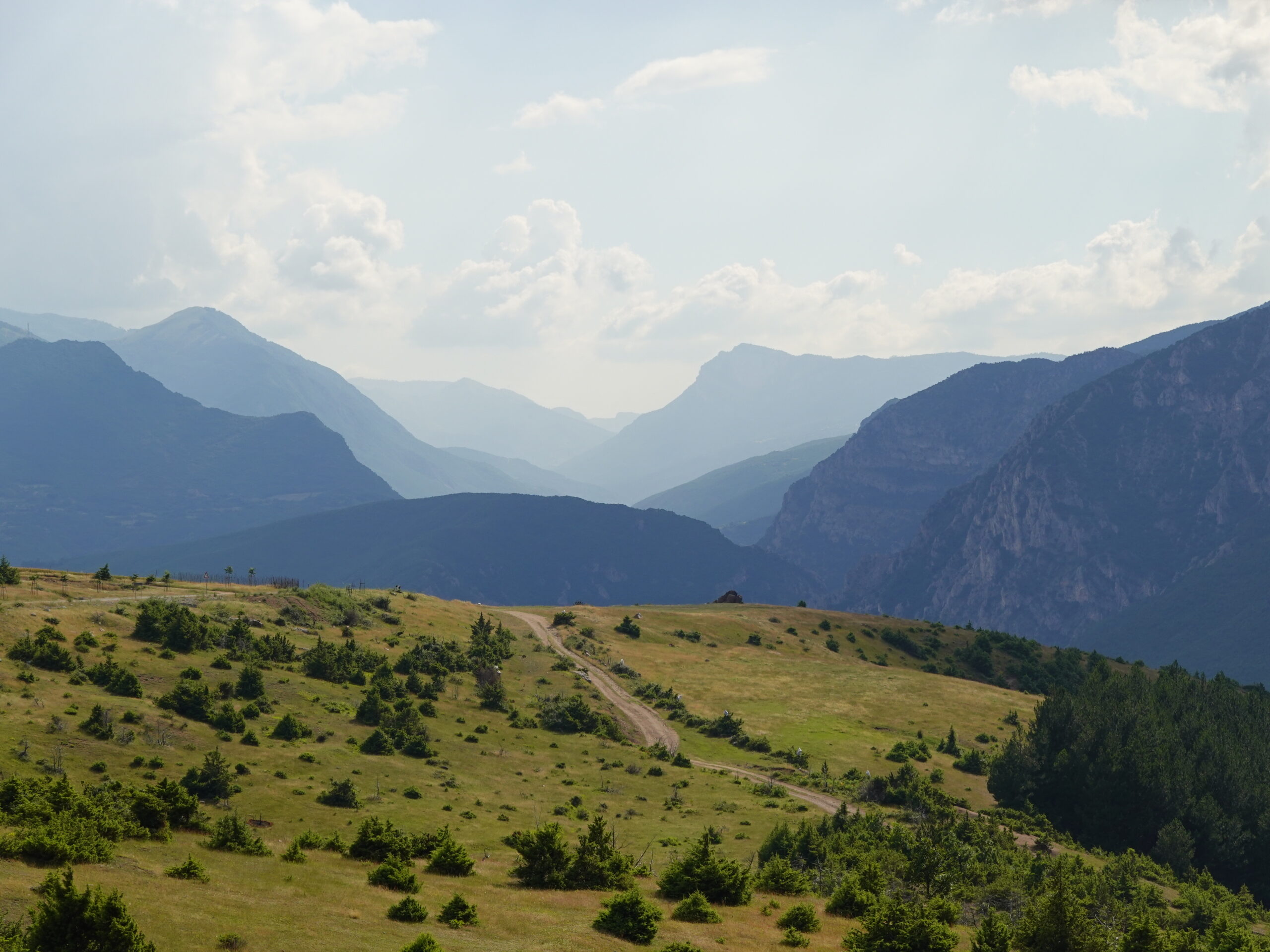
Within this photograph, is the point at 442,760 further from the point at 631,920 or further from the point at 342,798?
the point at 631,920

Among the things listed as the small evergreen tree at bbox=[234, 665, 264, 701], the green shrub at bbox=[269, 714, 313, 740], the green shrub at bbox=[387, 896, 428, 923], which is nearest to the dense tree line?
the green shrub at bbox=[269, 714, 313, 740]

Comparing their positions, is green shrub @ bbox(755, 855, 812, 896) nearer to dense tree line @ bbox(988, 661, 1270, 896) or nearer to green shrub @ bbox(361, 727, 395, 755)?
green shrub @ bbox(361, 727, 395, 755)

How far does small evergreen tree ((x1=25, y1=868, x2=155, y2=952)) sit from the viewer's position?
2720 cm

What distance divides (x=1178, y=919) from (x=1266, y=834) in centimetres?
3784

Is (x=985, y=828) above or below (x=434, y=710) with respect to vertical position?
below

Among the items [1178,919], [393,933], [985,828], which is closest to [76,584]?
[393,933]

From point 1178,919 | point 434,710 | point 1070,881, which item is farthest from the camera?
point 434,710

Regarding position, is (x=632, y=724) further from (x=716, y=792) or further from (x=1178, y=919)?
(x=1178, y=919)

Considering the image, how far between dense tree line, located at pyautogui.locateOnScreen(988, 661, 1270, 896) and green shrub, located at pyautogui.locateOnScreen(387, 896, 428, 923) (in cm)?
6697

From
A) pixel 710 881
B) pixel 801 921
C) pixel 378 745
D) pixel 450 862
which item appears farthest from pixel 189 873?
pixel 378 745

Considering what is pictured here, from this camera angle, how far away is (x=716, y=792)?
76.6 meters

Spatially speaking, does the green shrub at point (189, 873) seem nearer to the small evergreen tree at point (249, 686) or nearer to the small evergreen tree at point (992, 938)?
the small evergreen tree at point (992, 938)

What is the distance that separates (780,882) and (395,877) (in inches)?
794

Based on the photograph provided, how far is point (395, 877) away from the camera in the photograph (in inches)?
1623
